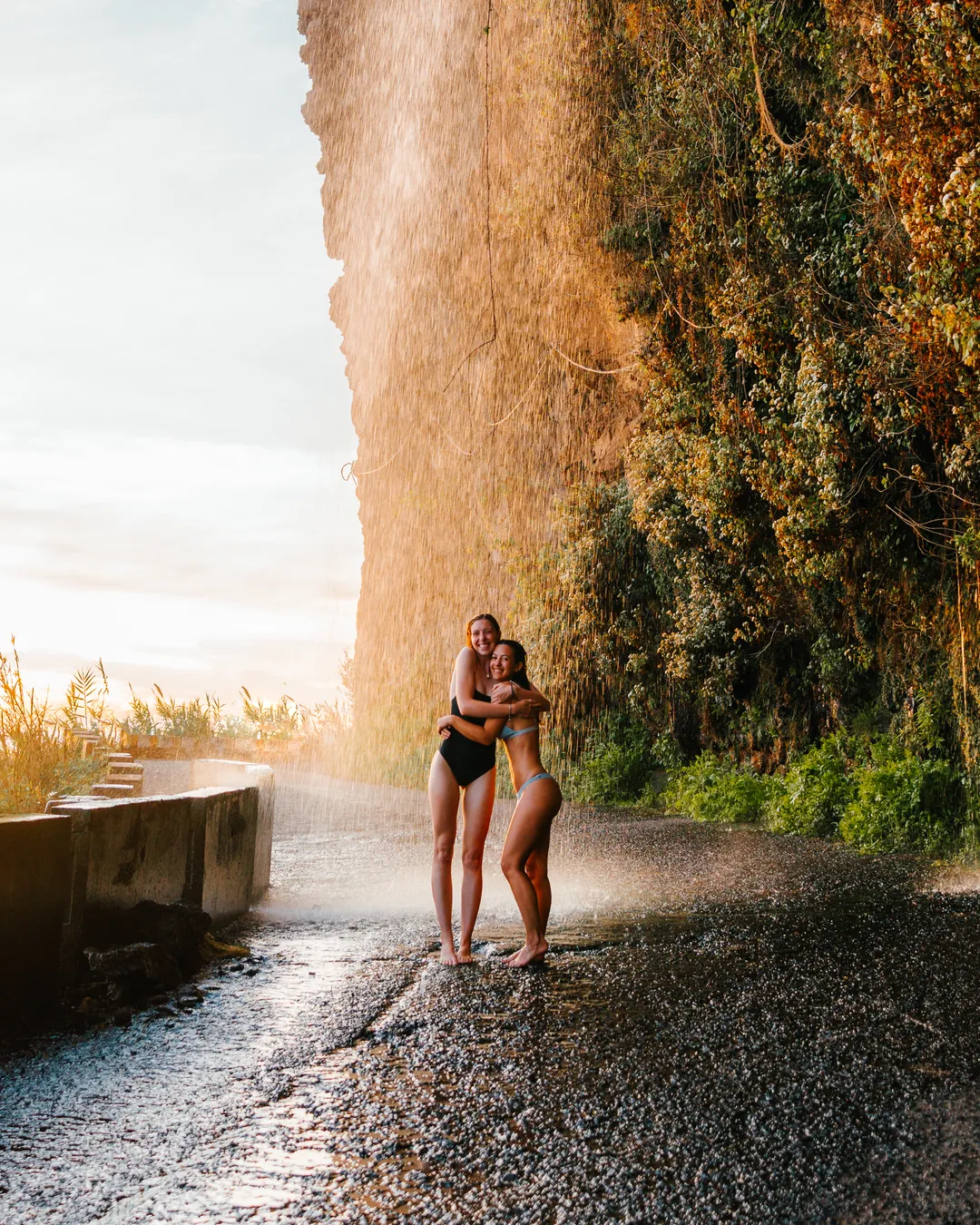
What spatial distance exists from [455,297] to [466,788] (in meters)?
23.0

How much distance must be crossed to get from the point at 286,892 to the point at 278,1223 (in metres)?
6.66

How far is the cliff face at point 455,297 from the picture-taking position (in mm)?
18969

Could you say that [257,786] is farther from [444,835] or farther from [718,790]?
[718,790]

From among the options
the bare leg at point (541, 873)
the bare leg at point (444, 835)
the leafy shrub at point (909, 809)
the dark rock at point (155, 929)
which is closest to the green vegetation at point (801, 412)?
the leafy shrub at point (909, 809)

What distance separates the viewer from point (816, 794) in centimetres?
1355

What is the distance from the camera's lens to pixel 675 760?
18875 mm

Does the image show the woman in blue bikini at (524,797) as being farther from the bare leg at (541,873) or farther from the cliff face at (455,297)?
the cliff face at (455,297)

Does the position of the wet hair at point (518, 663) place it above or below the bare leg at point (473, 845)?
above

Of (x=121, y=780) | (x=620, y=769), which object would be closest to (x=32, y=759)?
(x=121, y=780)

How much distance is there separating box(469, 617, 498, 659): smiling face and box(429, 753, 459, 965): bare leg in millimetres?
686

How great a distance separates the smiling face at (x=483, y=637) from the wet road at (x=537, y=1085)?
184 centimetres

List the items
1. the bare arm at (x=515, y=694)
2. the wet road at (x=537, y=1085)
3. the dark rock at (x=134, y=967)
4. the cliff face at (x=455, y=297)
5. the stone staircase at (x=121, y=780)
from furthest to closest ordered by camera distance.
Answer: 1. the cliff face at (x=455, y=297)
2. the stone staircase at (x=121, y=780)
3. the bare arm at (x=515, y=694)
4. the dark rock at (x=134, y=967)
5. the wet road at (x=537, y=1085)

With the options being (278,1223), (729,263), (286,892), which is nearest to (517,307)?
(729,263)

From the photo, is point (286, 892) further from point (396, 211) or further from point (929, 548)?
point (396, 211)
